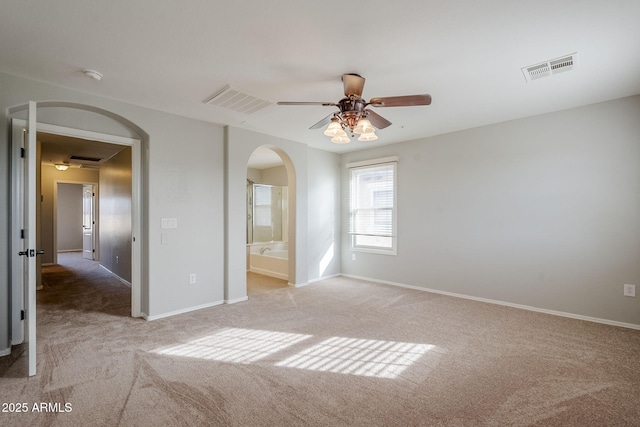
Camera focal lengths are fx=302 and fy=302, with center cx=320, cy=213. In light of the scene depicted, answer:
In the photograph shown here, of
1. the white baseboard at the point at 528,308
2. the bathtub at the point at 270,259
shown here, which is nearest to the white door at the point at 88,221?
the bathtub at the point at 270,259

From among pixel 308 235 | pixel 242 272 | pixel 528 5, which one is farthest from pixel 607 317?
pixel 242 272

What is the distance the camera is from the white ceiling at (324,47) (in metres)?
1.93

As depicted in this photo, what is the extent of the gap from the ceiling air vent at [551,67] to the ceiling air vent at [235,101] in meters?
2.57

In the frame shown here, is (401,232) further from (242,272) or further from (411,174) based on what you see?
(242,272)

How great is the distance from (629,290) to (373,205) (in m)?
3.52

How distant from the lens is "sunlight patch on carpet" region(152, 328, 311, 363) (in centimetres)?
265

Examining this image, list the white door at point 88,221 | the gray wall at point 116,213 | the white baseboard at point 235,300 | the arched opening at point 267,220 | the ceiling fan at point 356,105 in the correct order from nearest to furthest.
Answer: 1. the ceiling fan at point 356,105
2. the white baseboard at point 235,300
3. the gray wall at point 116,213
4. the arched opening at point 267,220
5. the white door at point 88,221

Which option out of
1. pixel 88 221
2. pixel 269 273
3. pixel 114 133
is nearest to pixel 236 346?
A: pixel 114 133

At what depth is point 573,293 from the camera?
12.0 ft

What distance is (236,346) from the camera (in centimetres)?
285

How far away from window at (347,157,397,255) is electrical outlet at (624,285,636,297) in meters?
2.89

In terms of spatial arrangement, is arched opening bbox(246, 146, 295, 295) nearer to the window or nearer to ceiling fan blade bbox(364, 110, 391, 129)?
the window

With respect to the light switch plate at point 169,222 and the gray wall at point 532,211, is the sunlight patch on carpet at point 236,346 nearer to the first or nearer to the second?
the light switch plate at point 169,222

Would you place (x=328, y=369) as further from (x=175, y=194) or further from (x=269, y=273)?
(x=269, y=273)
